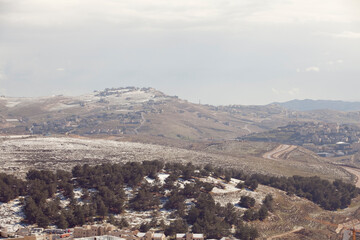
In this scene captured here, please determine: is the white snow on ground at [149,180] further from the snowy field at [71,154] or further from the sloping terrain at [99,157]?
the sloping terrain at [99,157]

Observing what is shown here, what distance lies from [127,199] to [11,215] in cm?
1785

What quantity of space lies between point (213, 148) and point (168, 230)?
119900 millimetres

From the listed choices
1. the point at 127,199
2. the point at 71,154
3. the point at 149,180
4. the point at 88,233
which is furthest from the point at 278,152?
the point at 88,233

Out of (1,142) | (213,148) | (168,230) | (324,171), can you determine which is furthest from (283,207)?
(213,148)

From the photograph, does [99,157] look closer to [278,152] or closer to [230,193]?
[230,193]

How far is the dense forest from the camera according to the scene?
2261 inches

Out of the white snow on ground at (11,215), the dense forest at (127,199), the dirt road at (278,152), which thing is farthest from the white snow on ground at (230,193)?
the dirt road at (278,152)

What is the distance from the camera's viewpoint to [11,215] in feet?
189

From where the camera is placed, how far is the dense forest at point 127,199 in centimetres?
5744

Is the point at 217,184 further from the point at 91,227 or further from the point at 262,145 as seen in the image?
the point at 262,145

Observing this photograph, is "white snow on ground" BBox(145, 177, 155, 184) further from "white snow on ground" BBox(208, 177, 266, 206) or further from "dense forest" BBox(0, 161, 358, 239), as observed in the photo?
"white snow on ground" BBox(208, 177, 266, 206)

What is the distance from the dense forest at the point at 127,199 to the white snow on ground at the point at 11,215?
3.44ft

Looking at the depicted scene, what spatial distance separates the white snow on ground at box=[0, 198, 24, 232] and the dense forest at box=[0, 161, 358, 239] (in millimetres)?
1050

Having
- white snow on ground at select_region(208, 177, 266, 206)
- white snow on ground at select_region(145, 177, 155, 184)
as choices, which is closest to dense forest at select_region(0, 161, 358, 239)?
white snow on ground at select_region(145, 177, 155, 184)
